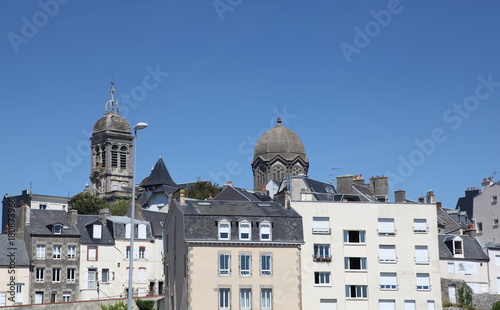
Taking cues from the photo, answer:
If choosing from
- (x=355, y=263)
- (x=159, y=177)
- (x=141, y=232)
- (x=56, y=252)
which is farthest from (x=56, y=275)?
(x=159, y=177)

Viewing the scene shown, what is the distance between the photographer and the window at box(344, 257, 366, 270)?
62.7m

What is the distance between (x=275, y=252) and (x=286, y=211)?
12.5 ft

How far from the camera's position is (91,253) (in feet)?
254

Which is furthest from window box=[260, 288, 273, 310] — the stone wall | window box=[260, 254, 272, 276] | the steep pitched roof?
the steep pitched roof

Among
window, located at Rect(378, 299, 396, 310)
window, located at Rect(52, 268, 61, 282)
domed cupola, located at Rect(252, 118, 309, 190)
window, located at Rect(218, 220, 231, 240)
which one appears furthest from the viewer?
domed cupola, located at Rect(252, 118, 309, 190)

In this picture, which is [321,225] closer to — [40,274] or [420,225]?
[420,225]

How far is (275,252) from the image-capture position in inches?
2372

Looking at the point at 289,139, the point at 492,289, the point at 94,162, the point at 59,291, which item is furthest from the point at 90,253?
the point at 94,162

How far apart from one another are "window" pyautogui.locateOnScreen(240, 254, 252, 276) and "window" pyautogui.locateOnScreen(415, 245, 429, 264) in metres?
12.8

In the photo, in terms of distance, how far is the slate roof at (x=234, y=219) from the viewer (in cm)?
5925

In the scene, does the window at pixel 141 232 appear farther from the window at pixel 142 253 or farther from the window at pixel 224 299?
the window at pixel 224 299

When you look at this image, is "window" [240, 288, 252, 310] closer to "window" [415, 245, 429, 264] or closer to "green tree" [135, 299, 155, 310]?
"green tree" [135, 299, 155, 310]

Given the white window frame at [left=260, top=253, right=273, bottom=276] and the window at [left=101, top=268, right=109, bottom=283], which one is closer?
the white window frame at [left=260, top=253, right=273, bottom=276]

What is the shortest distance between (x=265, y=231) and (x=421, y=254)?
12078 mm
